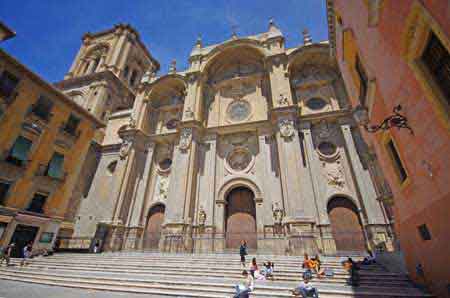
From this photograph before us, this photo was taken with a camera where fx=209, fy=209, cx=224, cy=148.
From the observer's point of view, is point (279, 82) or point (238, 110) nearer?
point (279, 82)

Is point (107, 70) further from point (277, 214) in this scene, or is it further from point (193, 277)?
point (193, 277)

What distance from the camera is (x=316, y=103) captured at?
18688 millimetres

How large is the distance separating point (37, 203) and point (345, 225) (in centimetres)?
2142

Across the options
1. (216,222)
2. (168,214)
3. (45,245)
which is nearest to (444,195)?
(216,222)

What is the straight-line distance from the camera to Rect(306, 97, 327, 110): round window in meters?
18.4

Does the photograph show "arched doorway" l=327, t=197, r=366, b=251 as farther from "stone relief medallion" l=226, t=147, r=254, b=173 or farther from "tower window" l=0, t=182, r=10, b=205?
"tower window" l=0, t=182, r=10, b=205

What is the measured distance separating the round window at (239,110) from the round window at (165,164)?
7458mm

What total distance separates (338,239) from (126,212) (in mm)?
16383

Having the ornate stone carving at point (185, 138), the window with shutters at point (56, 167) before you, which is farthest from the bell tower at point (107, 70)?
the ornate stone carving at point (185, 138)

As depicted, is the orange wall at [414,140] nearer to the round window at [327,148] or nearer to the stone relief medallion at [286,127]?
the stone relief medallion at [286,127]

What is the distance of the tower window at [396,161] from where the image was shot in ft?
20.5

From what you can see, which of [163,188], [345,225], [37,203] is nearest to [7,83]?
[37,203]

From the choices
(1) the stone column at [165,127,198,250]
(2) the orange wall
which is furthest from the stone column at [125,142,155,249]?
A: (2) the orange wall

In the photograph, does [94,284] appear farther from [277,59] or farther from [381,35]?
[277,59]
